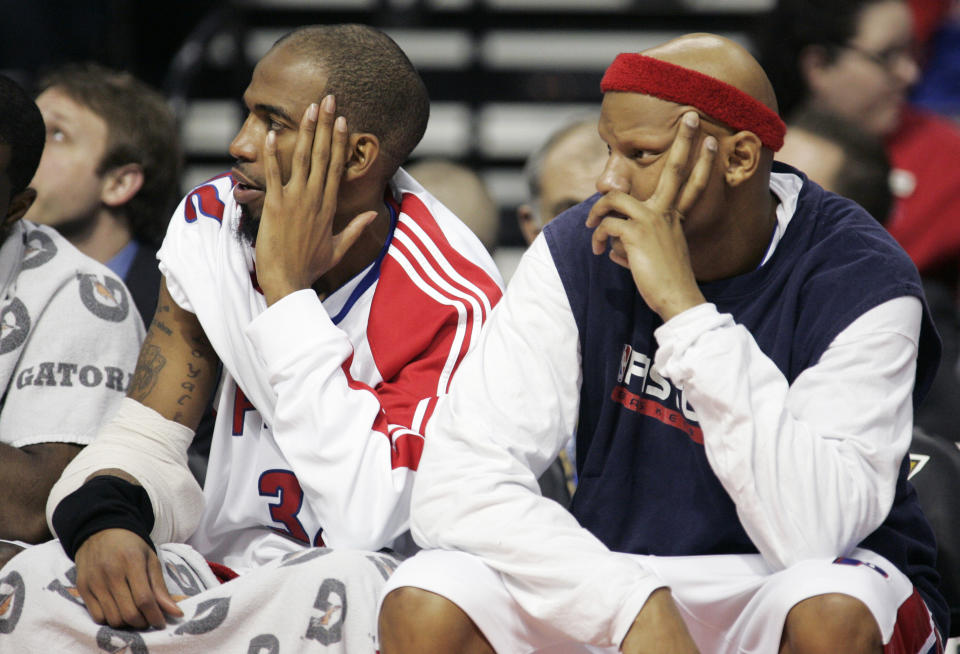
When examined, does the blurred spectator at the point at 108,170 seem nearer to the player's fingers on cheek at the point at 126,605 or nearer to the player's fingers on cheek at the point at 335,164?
the player's fingers on cheek at the point at 335,164

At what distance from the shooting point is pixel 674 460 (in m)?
2.41

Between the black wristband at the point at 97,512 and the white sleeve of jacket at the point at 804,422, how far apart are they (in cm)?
Result: 105

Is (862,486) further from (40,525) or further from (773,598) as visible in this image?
(40,525)

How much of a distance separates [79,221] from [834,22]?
9.28ft

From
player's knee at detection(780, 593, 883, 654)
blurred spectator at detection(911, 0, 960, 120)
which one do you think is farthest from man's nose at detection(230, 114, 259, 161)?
blurred spectator at detection(911, 0, 960, 120)

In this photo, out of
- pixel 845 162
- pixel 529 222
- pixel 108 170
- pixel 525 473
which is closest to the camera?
pixel 525 473

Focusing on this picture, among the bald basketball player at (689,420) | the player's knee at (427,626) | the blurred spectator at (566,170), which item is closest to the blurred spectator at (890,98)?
the blurred spectator at (566,170)

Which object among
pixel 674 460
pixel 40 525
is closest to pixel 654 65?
pixel 674 460

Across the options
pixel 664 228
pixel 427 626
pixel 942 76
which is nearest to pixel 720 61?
pixel 664 228

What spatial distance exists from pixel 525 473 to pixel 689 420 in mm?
350

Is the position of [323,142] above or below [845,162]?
above

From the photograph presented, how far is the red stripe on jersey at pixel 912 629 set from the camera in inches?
81.7

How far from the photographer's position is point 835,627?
196 cm

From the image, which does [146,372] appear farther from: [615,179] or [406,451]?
[615,179]
